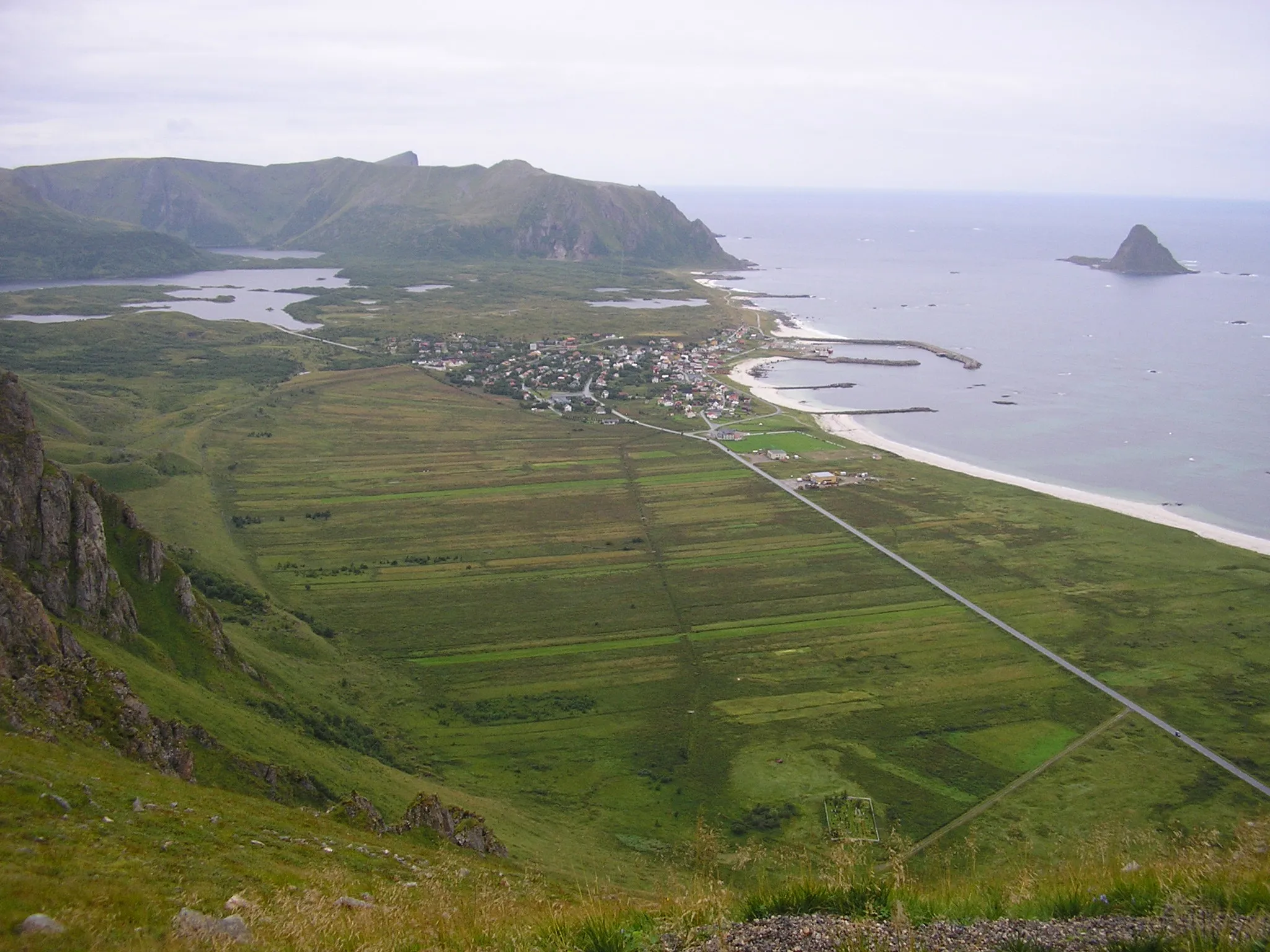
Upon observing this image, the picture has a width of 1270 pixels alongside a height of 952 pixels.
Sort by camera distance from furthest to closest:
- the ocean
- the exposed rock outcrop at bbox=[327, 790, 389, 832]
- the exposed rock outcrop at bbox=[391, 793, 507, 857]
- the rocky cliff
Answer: the ocean, the exposed rock outcrop at bbox=[391, 793, 507, 857], the rocky cliff, the exposed rock outcrop at bbox=[327, 790, 389, 832]

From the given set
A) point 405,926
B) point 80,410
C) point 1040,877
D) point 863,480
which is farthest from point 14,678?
point 80,410

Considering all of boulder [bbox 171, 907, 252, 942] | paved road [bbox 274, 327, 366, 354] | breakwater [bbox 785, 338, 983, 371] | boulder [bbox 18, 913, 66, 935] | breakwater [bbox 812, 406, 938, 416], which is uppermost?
boulder [bbox 18, 913, 66, 935]

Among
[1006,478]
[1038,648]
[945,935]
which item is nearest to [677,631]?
[1038,648]

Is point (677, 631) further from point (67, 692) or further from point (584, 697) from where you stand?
point (67, 692)

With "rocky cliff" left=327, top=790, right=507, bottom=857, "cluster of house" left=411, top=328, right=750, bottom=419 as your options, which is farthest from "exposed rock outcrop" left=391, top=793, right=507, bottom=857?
"cluster of house" left=411, top=328, right=750, bottom=419

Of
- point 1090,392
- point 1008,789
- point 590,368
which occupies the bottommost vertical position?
point 1008,789

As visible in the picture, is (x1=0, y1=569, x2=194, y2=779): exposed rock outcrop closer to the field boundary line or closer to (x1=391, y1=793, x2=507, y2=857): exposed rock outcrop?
(x1=391, y1=793, x2=507, y2=857): exposed rock outcrop
